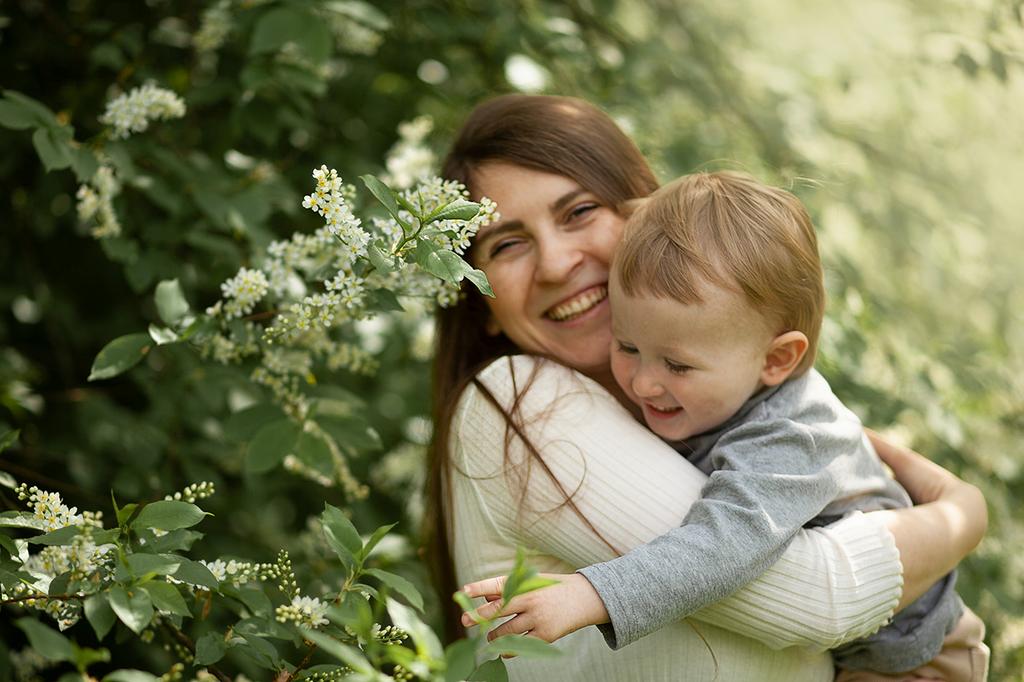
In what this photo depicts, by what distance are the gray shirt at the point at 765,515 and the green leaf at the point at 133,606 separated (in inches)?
23.0

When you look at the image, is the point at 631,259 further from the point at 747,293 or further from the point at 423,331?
the point at 423,331

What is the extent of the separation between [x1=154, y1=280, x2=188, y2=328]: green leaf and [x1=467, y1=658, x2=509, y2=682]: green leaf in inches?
34.7

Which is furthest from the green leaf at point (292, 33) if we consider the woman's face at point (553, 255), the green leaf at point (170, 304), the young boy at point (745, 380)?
the young boy at point (745, 380)

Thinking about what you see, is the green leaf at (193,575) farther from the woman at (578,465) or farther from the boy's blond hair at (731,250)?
the boy's blond hair at (731,250)

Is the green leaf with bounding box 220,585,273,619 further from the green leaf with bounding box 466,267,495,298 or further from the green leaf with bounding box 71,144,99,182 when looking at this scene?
the green leaf with bounding box 71,144,99,182

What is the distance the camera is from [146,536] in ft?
4.57

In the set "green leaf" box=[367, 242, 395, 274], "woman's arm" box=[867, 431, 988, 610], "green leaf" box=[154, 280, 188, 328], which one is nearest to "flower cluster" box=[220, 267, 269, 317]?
"green leaf" box=[154, 280, 188, 328]

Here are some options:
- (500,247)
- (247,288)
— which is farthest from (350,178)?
(247,288)

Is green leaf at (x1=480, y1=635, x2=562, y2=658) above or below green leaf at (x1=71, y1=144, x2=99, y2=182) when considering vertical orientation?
above

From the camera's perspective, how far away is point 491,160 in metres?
1.98

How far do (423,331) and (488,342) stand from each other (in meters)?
0.62

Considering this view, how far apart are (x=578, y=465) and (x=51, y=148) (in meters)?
1.20

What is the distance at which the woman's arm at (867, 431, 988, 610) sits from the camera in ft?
5.51

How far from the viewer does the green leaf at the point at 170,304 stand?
178 cm
